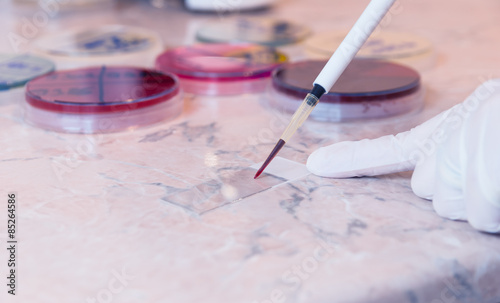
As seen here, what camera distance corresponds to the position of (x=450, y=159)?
0.51 m

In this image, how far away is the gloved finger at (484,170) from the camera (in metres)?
0.47

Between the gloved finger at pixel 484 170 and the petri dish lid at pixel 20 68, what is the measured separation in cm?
65

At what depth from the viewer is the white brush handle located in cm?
58

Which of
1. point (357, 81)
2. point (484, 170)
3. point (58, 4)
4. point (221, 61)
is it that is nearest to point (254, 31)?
point (221, 61)

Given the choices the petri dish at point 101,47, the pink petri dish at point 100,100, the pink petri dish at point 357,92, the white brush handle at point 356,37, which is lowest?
the petri dish at point 101,47

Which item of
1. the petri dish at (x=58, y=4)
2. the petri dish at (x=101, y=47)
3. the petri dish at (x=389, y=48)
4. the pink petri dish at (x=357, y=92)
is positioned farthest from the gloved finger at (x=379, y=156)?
the petri dish at (x=58, y=4)

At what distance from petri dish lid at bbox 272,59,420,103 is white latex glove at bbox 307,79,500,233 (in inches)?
6.5

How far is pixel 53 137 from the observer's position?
720 mm

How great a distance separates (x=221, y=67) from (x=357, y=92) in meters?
0.25

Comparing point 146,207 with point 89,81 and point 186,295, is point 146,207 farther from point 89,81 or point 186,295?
point 89,81

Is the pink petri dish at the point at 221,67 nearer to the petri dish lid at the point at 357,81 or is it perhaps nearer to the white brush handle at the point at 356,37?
the petri dish lid at the point at 357,81

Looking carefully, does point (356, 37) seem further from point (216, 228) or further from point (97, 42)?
point (97, 42)

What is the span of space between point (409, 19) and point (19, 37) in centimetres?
87

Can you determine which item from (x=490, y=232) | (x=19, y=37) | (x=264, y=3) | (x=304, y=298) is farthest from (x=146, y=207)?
(x=264, y=3)
